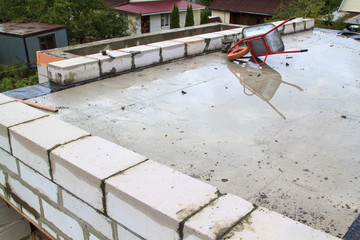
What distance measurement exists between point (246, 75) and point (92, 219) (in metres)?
4.16

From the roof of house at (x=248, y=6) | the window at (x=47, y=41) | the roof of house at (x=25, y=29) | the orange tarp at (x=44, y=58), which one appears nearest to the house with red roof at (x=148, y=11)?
the roof of house at (x=248, y=6)

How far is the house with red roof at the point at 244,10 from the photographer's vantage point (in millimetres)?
30375

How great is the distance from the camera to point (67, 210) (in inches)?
115

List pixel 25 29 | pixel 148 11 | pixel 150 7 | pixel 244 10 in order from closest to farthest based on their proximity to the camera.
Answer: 1. pixel 25 29
2. pixel 148 11
3. pixel 150 7
4. pixel 244 10

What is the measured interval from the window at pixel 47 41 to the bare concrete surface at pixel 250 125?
13.1 metres

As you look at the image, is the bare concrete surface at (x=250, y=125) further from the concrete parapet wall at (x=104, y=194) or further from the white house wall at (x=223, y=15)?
the white house wall at (x=223, y=15)

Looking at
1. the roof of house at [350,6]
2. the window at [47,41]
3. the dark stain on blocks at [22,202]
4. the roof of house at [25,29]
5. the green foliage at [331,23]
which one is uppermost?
the roof of house at [350,6]

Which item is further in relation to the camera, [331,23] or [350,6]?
[350,6]

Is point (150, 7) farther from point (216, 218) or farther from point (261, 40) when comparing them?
point (216, 218)

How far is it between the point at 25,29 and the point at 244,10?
68.3 feet

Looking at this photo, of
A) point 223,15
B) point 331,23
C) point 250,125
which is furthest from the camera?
point 223,15

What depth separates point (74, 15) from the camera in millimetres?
22984

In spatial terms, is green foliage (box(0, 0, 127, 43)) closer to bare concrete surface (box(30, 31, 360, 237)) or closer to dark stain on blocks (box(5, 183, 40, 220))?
bare concrete surface (box(30, 31, 360, 237))

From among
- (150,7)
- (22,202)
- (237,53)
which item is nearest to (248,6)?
(150,7)
